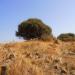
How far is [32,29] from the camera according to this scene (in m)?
37.9

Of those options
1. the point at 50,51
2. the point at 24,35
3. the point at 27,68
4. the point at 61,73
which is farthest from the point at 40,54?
the point at 24,35

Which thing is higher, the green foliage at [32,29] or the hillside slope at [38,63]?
the green foliage at [32,29]

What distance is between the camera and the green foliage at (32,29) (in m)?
37.6

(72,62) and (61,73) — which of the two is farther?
(72,62)

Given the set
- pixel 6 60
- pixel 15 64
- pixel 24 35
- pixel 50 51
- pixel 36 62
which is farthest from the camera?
pixel 24 35

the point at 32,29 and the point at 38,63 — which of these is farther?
the point at 32,29

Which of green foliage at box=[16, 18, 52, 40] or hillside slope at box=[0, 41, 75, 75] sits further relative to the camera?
green foliage at box=[16, 18, 52, 40]

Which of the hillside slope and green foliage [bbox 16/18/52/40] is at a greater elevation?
green foliage [bbox 16/18/52/40]

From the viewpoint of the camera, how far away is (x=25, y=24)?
127 feet

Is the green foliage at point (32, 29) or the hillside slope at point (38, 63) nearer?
the hillside slope at point (38, 63)

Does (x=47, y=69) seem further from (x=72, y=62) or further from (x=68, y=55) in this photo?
(x=68, y=55)

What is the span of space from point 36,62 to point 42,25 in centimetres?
3050

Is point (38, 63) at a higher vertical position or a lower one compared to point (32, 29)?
Answer: lower

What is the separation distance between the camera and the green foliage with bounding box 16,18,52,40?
37594 millimetres
